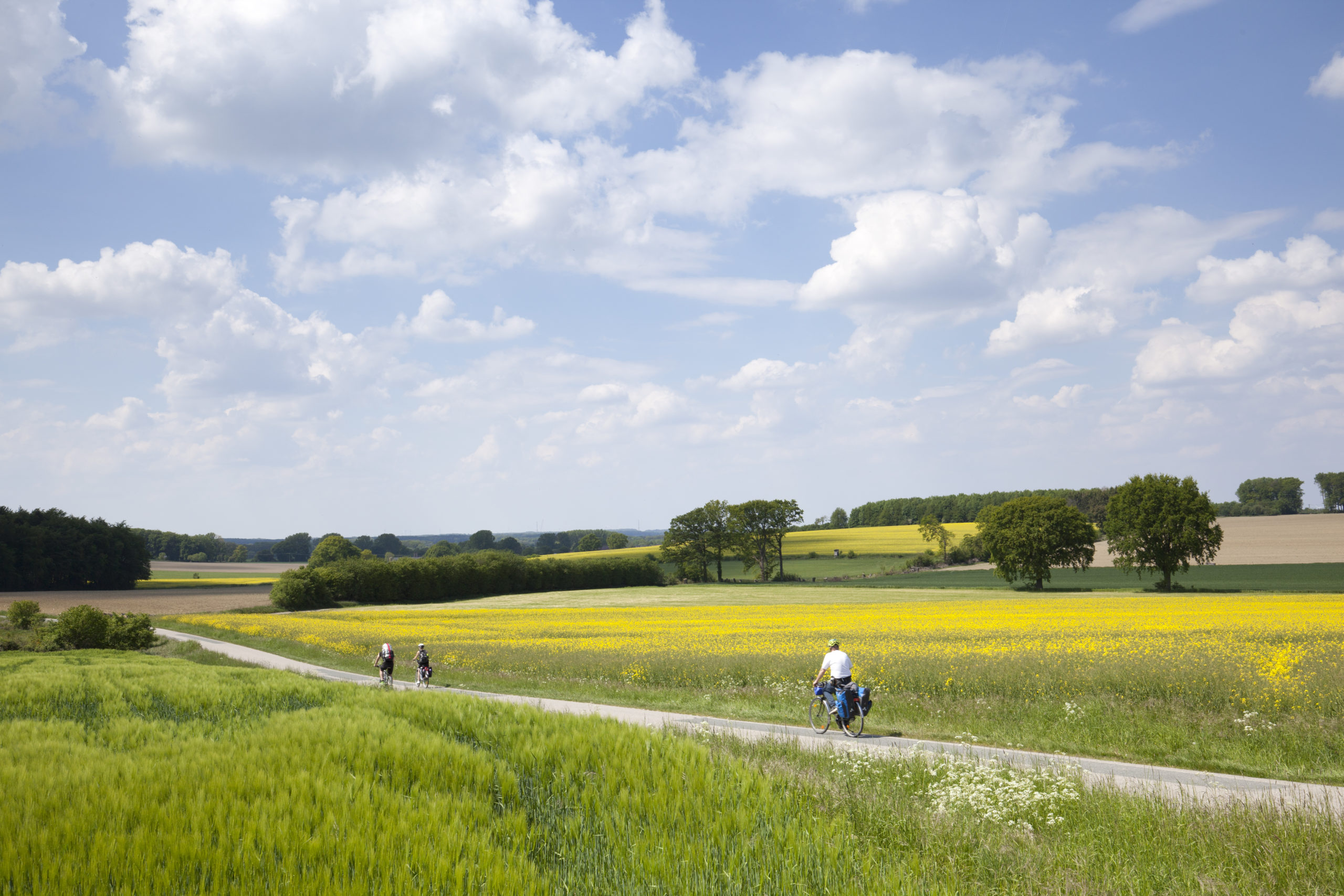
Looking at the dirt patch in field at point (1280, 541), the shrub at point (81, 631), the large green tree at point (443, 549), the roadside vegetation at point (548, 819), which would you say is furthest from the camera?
the large green tree at point (443, 549)

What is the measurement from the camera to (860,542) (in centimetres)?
12381

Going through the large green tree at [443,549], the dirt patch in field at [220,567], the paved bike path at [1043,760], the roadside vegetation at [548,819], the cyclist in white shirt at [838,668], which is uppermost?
the roadside vegetation at [548,819]

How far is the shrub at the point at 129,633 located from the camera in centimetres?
3722

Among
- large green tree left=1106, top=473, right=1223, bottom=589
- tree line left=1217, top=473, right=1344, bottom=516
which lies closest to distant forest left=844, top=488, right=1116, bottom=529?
tree line left=1217, top=473, right=1344, bottom=516

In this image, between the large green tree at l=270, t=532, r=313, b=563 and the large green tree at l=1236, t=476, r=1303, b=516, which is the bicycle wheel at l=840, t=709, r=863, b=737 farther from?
the large green tree at l=270, t=532, r=313, b=563

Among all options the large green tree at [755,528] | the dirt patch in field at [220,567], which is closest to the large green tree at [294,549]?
the dirt patch in field at [220,567]

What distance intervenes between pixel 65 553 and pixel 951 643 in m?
104

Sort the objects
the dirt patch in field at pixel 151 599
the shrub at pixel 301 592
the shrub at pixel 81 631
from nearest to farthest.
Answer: the shrub at pixel 81 631 < the dirt patch in field at pixel 151 599 < the shrub at pixel 301 592

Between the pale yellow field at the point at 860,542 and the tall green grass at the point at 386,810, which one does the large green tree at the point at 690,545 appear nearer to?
the pale yellow field at the point at 860,542

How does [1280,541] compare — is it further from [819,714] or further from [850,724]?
[850,724]

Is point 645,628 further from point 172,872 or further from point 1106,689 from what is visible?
point 172,872

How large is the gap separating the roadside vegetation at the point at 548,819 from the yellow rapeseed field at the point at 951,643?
10585 millimetres

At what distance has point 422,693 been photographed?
10484 mm

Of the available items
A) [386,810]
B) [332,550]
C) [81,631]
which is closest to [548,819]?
[386,810]
